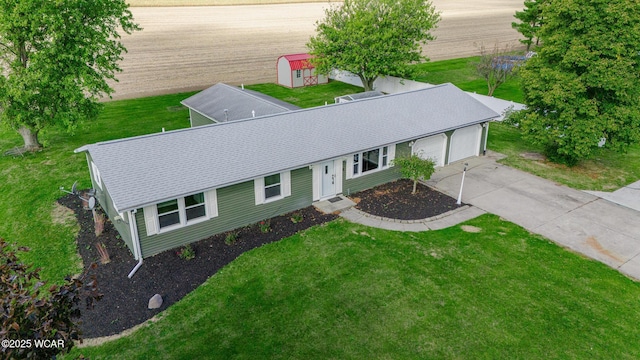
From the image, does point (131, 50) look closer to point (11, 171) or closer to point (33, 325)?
point (11, 171)

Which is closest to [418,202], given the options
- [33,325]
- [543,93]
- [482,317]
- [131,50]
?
[482,317]

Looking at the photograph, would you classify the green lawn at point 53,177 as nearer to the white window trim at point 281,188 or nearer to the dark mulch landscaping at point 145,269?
the dark mulch landscaping at point 145,269

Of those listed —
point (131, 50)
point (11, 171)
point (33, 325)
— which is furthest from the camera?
point (131, 50)

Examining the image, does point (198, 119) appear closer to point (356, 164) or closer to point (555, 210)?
point (356, 164)

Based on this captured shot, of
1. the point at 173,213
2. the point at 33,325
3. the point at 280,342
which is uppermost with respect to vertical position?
the point at 33,325

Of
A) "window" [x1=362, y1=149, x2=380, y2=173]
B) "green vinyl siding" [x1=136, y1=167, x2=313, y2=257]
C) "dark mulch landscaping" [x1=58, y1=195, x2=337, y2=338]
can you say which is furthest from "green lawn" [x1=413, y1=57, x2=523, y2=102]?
"dark mulch landscaping" [x1=58, y1=195, x2=337, y2=338]

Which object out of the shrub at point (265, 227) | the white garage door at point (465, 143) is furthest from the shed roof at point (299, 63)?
the shrub at point (265, 227)

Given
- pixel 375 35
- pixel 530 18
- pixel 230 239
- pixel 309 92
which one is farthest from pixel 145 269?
pixel 530 18
